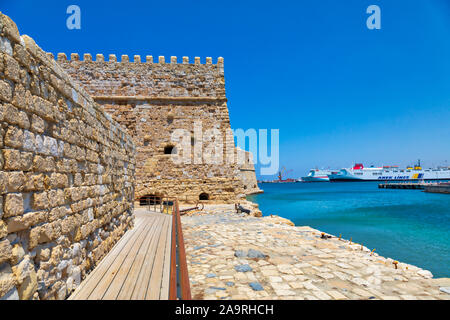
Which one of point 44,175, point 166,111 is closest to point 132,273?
point 44,175

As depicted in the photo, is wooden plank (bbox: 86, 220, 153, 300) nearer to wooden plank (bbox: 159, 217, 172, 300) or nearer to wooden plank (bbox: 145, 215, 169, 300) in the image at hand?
wooden plank (bbox: 145, 215, 169, 300)

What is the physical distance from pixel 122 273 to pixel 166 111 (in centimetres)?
1118

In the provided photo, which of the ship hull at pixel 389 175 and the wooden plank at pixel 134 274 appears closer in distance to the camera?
the wooden plank at pixel 134 274

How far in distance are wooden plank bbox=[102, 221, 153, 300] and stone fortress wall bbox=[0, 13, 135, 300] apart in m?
0.43

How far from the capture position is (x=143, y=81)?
13867 mm

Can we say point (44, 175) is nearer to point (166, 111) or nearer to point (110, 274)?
point (110, 274)

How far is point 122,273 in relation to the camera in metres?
3.77

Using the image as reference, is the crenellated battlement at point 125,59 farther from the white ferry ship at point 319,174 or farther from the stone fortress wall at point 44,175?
the white ferry ship at point 319,174

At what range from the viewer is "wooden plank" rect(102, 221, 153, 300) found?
3.12 m

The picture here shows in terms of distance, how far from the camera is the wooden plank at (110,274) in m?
3.11

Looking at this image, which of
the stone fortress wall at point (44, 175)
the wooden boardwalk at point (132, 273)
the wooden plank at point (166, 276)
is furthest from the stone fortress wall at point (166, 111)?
the stone fortress wall at point (44, 175)

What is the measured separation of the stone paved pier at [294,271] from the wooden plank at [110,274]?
1.22 m

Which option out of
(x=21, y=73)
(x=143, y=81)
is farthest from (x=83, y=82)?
(x=21, y=73)
